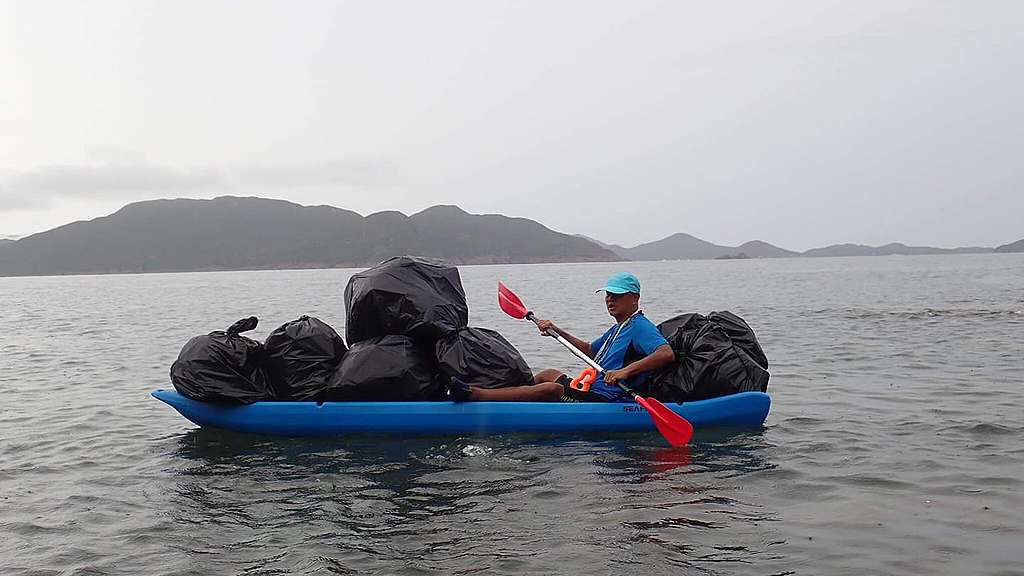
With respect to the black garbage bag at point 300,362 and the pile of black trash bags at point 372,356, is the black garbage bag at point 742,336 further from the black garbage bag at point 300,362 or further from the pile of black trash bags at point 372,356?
the black garbage bag at point 300,362

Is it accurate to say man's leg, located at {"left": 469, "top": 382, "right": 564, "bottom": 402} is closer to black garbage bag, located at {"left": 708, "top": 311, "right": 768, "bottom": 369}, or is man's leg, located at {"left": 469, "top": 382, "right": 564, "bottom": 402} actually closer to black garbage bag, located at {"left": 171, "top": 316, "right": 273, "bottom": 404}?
black garbage bag, located at {"left": 708, "top": 311, "right": 768, "bottom": 369}

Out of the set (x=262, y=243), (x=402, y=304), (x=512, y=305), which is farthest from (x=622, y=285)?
(x=262, y=243)

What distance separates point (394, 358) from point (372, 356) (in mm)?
216

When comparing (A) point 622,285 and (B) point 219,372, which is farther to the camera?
(B) point 219,372

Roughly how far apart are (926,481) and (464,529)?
11.8 feet

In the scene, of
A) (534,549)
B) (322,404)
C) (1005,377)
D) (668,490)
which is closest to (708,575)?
(534,549)

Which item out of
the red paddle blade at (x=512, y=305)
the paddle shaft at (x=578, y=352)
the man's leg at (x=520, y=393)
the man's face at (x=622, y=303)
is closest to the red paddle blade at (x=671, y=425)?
the paddle shaft at (x=578, y=352)

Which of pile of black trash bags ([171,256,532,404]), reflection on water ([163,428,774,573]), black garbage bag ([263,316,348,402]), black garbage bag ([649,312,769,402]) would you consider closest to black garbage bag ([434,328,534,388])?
pile of black trash bags ([171,256,532,404])

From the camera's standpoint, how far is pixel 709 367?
796 centimetres

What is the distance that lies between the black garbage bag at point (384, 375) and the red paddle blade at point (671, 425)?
217 cm

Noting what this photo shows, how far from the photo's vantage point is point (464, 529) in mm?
5426

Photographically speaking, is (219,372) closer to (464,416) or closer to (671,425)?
(464,416)

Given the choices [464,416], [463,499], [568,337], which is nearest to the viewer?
[463,499]

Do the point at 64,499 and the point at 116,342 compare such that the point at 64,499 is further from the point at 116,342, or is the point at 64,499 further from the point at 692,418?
the point at 116,342
